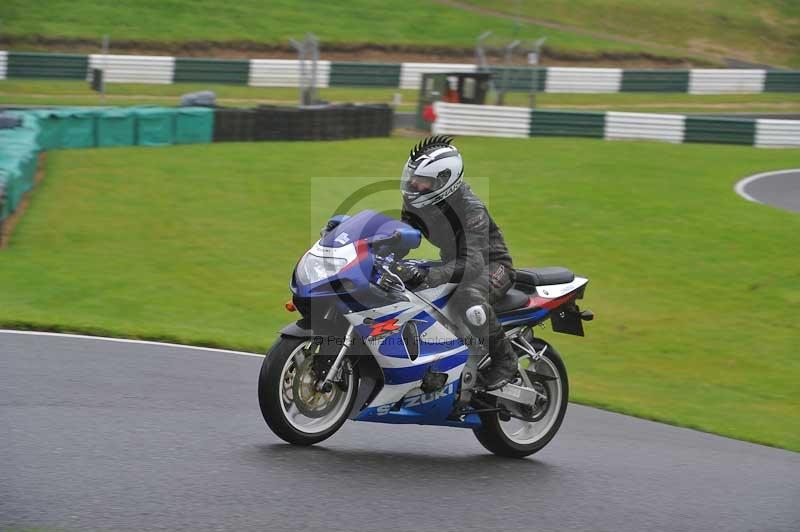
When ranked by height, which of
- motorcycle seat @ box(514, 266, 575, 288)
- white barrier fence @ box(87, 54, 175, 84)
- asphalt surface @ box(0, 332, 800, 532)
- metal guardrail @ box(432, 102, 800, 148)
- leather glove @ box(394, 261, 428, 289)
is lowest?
asphalt surface @ box(0, 332, 800, 532)

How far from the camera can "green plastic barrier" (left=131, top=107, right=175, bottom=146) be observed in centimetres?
2341

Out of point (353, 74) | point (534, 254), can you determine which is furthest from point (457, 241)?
point (353, 74)

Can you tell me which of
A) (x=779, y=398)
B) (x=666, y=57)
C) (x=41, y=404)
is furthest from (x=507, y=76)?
(x=41, y=404)

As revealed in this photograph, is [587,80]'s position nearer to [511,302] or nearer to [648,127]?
[648,127]

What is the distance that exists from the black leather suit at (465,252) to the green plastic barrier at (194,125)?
17941mm

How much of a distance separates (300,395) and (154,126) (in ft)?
59.9

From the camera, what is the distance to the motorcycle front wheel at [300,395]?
6.19 meters

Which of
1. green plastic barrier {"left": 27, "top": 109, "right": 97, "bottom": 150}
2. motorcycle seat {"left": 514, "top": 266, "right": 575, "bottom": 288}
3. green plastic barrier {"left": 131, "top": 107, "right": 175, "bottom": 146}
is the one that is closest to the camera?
motorcycle seat {"left": 514, "top": 266, "right": 575, "bottom": 288}

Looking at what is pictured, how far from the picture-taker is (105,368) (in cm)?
826

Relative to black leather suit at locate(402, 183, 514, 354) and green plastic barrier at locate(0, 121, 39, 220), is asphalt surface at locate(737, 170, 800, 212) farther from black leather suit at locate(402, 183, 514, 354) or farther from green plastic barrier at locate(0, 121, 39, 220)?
black leather suit at locate(402, 183, 514, 354)

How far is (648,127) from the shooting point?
26.7 meters

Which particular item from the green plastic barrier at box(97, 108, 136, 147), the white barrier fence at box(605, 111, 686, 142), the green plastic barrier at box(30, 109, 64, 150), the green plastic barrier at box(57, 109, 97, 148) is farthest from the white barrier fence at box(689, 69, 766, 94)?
the green plastic barrier at box(30, 109, 64, 150)

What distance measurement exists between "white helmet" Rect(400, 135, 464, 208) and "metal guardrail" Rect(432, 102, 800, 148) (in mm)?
20575

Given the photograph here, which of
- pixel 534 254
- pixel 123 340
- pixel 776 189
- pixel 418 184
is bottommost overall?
pixel 123 340
